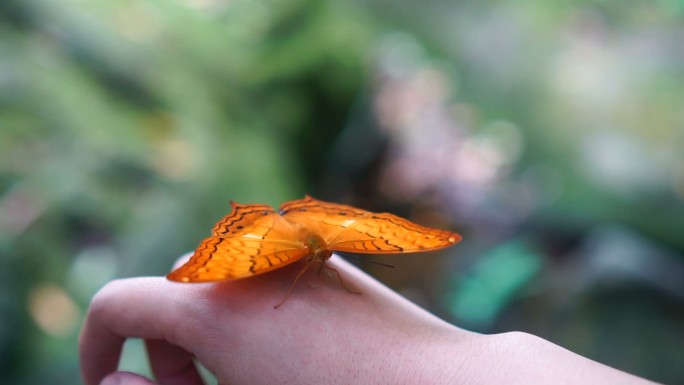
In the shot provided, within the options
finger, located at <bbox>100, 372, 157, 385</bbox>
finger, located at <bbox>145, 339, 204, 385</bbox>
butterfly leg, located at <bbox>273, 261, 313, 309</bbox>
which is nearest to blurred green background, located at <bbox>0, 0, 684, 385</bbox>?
finger, located at <bbox>145, 339, 204, 385</bbox>

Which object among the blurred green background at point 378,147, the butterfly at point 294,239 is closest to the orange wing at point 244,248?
the butterfly at point 294,239

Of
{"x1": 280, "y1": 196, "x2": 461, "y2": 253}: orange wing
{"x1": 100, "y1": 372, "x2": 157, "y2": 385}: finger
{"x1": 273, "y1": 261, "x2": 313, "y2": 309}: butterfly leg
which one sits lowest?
{"x1": 100, "y1": 372, "x2": 157, "y2": 385}: finger

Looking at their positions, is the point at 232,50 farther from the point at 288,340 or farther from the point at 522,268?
the point at 288,340

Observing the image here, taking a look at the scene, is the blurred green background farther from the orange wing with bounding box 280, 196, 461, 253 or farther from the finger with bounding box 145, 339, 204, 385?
the orange wing with bounding box 280, 196, 461, 253

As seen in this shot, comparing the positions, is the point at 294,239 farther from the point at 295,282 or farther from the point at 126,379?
the point at 126,379

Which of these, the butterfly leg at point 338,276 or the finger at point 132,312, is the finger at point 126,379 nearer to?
the finger at point 132,312
